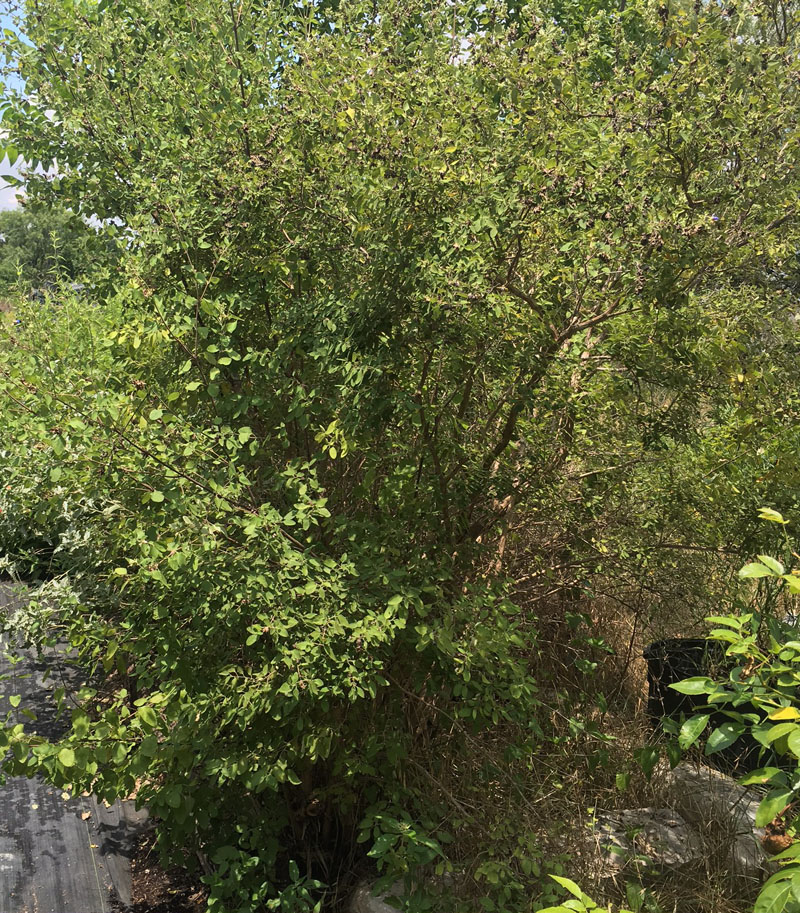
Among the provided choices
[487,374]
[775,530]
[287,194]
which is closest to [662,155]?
[487,374]

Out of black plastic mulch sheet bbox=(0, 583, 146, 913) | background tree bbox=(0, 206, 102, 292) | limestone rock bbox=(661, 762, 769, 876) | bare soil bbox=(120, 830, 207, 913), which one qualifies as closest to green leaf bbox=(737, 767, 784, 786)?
limestone rock bbox=(661, 762, 769, 876)

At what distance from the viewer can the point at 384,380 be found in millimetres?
2740

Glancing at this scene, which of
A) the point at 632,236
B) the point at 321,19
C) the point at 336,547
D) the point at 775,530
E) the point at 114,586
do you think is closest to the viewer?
the point at 632,236

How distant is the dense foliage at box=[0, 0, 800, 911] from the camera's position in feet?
8.27

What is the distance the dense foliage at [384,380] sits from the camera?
8.27 ft

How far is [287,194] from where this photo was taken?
2793 mm

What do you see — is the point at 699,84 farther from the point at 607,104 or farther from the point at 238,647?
the point at 238,647

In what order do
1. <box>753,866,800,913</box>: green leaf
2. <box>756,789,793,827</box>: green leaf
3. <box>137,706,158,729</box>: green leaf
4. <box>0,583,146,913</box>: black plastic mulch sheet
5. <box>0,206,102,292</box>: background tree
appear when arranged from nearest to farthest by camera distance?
<box>753,866,800,913</box>: green leaf, <box>756,789,793,827</box>: green leaf, <box>137,706,158,729</box>: green leaf, <box>0,583,146,913</box>: black plastic mulch sheet, <box>0,206,102,292</box>: background tree

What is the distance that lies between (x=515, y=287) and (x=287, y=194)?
0.80 meters

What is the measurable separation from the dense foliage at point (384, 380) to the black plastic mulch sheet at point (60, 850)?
53 centimetres

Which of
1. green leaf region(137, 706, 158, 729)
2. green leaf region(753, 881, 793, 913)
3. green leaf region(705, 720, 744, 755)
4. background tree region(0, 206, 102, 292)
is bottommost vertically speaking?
green leaf region(137, 706, 158, 729)

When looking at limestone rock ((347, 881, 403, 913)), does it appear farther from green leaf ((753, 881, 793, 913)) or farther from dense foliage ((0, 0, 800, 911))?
green leaf ((753, 881, 793, 913))

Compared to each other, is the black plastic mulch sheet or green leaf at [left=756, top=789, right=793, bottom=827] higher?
green leaf at [left=756, top=789, right=793, bottom=827]

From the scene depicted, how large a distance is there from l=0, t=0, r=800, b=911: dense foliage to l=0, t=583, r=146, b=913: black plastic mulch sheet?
21.0 inches
